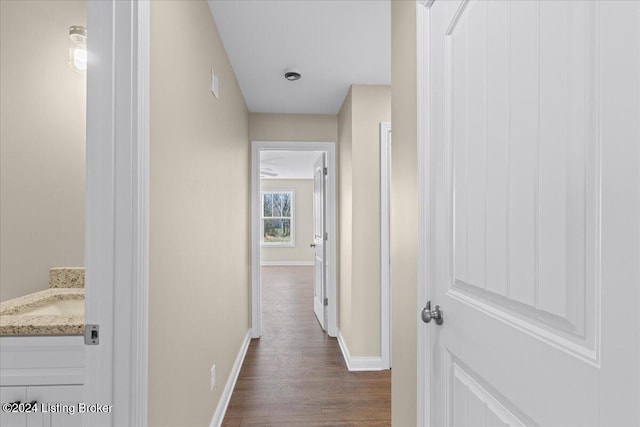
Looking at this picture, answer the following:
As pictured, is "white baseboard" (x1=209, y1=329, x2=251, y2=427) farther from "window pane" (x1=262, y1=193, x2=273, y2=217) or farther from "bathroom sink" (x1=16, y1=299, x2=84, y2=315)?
"window pane" (x1=262, y1=193, x2=273, y2=217)

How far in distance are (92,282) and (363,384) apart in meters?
2.31

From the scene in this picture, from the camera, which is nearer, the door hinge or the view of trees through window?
the door hinge

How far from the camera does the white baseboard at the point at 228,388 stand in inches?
85.4

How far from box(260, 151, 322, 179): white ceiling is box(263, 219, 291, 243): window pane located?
58.6 inches

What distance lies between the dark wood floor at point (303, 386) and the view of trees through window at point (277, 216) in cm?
613

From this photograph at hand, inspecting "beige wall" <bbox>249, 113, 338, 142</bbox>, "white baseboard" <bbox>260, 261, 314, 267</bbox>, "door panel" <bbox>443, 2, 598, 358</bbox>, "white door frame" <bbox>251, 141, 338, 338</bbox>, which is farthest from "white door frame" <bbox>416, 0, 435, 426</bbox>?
"white baseboard" <bbox>260, 261, 314, 267</bbox>

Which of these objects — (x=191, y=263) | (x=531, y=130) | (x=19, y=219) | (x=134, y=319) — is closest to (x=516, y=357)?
(x=531, y=130)

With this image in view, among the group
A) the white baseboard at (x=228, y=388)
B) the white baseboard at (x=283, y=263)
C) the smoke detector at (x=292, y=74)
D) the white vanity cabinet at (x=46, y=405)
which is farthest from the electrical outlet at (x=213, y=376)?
the white baseboard at (x=283, y=263)

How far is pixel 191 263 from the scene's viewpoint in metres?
1.71

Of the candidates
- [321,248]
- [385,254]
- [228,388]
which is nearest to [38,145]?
[228,388]

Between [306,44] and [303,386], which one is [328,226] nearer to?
[303,386]

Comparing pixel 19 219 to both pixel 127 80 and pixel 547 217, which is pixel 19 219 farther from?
pixel 547 217

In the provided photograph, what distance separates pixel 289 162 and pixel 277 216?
10.7 ft

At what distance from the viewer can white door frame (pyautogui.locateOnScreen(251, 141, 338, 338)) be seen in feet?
12.7
